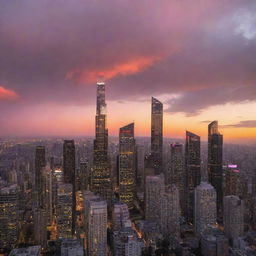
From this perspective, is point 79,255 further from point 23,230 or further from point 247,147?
point 247,147

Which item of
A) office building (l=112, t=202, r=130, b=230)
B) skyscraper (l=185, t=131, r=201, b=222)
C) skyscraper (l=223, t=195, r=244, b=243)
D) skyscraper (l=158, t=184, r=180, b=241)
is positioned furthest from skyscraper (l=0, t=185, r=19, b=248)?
skyscraper (l=223, t=195, r=244, b=243)

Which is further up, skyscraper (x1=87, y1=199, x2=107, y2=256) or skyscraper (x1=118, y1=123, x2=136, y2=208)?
skyscraper (x1=118, y1=123, x2=136, y2=208)

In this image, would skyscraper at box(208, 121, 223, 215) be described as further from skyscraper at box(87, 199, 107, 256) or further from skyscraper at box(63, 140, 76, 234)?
skyscraper at box(63, 140, 76, 234)

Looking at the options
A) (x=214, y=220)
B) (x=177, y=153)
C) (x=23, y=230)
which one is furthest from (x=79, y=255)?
(x=177, y=153)

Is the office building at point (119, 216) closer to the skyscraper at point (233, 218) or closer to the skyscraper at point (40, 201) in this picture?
the skyscraper at point (40, 201)

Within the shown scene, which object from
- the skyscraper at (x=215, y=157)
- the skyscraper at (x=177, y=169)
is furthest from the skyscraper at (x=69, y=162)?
the skyscraper at (x=215, y=157)
